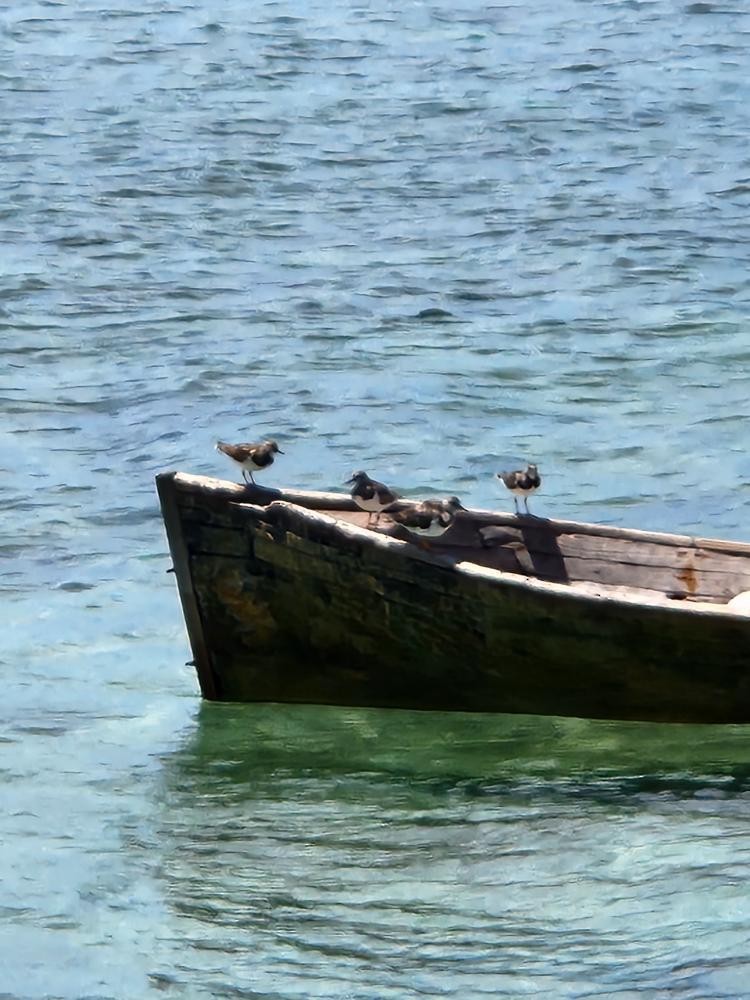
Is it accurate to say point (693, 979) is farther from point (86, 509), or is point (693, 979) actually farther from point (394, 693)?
point (86, 509)

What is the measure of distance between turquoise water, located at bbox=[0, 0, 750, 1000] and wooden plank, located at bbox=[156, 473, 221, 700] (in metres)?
0.17

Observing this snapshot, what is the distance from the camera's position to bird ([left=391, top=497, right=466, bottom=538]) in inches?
457

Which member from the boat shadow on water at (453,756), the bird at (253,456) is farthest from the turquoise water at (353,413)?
the bird at (253,456)

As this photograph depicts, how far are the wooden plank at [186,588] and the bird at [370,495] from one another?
99cm

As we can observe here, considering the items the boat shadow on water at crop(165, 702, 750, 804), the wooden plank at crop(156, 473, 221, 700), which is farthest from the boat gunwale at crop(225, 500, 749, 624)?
the boat shadow on water at crop(165, 702, 750, 804)

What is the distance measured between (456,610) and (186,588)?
1574mm

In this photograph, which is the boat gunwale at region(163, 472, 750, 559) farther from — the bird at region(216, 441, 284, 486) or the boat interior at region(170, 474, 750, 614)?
the bird at region(216, 441, 284, 486)

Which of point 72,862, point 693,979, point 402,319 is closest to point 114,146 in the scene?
point 402,319

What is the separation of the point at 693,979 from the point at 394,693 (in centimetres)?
339

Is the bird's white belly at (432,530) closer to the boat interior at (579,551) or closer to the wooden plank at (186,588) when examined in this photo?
the boat interior at (579,551)

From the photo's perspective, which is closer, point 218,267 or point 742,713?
point 742,713

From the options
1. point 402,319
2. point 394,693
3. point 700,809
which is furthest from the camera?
point 402,319

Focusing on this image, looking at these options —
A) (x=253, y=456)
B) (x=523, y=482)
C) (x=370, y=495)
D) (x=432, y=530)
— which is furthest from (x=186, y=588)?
(x=523, y=482)

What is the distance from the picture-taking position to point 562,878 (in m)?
9.75
